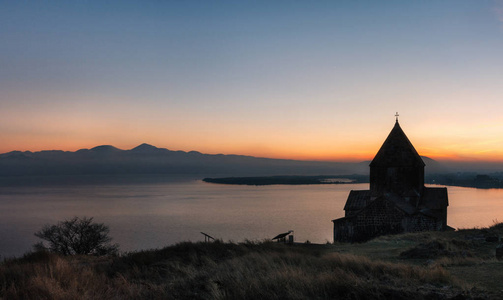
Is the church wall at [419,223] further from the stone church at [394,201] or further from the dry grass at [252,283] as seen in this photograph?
the dry grass at [252,283]

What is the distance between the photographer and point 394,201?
2700 centimetres

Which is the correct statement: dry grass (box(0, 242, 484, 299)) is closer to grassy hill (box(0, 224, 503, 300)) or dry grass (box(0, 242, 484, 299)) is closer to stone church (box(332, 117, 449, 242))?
grassy hill (box(0, 224, 503, 300))

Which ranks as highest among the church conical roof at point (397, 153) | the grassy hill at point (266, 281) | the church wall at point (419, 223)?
the church conical roof at point (397, 153)

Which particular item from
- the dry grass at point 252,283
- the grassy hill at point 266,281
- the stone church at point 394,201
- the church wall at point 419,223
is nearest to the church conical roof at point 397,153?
the stone church at point 394,201

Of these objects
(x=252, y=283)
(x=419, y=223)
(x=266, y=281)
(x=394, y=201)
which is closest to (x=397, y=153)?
(x=394, y=201)

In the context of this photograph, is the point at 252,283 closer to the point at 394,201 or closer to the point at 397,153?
the point at 394,201

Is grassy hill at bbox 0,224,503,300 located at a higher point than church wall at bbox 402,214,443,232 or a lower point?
higher

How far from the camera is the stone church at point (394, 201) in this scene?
988 inches

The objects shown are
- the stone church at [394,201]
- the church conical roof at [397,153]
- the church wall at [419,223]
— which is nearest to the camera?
the church wall at [419,223]

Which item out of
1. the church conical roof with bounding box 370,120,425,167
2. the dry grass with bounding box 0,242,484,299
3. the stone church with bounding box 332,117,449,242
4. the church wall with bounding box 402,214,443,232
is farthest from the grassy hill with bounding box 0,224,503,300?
the church conical roof with bounding box 370,120,425,167

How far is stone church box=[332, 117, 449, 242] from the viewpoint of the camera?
25.1 metres

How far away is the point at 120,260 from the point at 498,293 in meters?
9.30

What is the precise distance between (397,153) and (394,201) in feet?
12.3

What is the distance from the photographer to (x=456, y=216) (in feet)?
249
